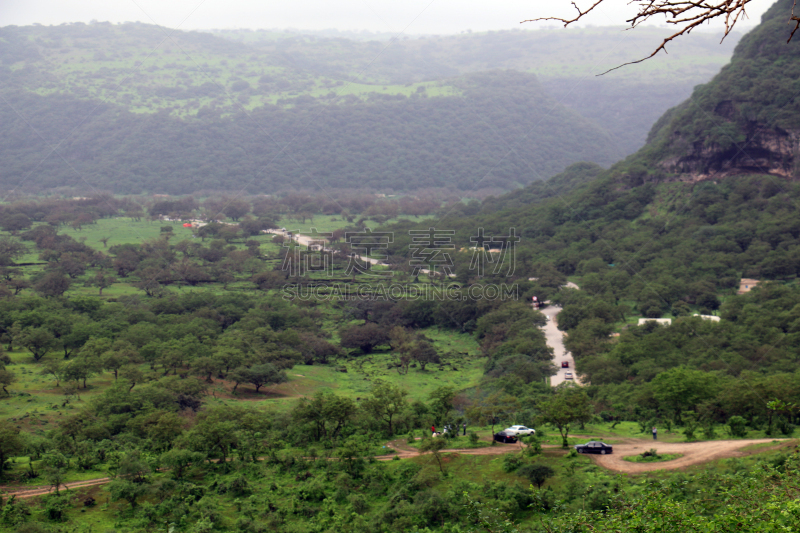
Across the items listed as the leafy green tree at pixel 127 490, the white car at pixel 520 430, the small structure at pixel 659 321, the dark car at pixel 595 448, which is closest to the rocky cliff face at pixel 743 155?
the small structure at pixel 659 321

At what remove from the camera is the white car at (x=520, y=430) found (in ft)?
80.9

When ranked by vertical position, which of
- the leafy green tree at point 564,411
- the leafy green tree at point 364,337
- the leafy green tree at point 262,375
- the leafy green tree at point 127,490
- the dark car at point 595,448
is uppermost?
the leafy green tree at point 564,411

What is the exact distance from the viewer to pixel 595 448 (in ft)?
73.3

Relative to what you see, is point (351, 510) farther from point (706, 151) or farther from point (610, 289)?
point (706, 151)

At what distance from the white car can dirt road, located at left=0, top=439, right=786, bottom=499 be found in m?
0.82

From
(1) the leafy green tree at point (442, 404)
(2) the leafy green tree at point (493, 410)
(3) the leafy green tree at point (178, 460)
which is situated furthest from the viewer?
(1) the leafy green tree at point (442, 404)

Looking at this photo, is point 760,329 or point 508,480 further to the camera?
point 760,329

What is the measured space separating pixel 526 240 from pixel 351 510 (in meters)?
52.6

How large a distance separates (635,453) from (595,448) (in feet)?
4.60

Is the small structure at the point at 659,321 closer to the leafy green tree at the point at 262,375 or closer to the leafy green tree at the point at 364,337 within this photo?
the leafy green tree at the point at 364,337

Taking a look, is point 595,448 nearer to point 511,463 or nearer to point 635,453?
point 635,453

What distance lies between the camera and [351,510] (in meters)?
19.9

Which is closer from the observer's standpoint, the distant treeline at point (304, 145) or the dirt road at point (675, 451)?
the dirt road at point (675, 451)

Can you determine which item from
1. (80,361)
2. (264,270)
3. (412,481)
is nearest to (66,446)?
(80,361)
